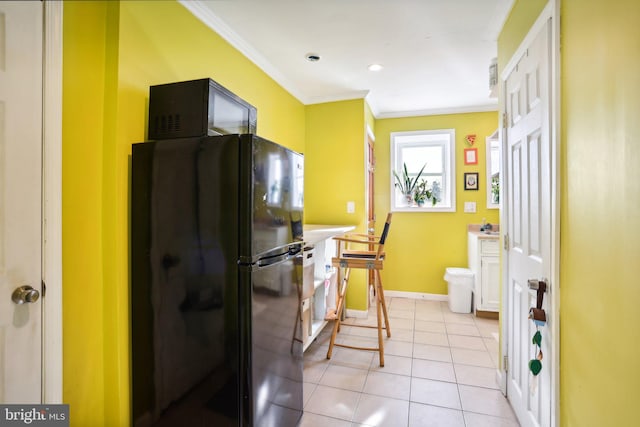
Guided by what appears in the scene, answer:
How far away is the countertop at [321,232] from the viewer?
85.8 inches

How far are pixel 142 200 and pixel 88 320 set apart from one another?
1.84 feet

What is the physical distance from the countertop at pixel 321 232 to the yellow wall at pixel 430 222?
114 cm

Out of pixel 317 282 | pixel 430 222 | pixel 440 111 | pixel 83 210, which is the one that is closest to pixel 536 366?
pixel 317 282

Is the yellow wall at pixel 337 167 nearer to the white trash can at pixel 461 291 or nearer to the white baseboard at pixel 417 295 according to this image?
the white baseboard at pixel 417 295

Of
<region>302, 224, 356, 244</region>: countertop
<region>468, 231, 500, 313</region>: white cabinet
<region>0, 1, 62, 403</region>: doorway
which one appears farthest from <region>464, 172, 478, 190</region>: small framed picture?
<region>0, 1, 62, 403</region>: doorway

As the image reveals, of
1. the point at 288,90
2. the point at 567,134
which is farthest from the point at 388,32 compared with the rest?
the point at 567,134

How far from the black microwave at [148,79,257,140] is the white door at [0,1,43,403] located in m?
0.42

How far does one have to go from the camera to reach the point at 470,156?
389 cm

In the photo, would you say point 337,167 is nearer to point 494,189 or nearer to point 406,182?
point 406,182

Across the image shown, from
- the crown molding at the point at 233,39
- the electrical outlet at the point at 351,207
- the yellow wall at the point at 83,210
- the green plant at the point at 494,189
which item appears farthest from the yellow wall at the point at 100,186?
the green plant at the point at 494,189

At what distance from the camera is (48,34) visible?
112 centimetres

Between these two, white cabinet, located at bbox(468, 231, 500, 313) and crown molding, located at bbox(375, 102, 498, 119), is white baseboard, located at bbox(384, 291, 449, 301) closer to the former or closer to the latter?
white cabinet, located at bbox(468, 231, 500, 313)

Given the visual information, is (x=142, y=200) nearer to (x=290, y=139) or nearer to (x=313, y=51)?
(x=313, y=51)

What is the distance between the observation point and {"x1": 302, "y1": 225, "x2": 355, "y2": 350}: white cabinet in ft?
6.99
